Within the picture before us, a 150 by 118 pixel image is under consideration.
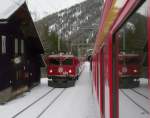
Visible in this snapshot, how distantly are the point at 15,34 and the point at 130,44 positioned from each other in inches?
905

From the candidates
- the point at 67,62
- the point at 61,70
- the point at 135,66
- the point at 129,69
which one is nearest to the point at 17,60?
the point at 61,70

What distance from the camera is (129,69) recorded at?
266 centimetres

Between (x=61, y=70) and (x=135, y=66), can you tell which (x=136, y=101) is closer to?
(x=135, y=66)

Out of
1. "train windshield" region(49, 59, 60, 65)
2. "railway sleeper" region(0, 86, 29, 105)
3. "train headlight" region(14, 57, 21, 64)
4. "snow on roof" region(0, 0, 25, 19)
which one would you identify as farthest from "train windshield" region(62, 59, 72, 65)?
"snow on roof" region(0, 0, 25, 19)

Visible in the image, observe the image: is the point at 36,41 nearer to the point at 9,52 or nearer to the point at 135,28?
the point at 9,52

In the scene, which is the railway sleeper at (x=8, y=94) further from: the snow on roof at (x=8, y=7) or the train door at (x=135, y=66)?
the train door at (x=135, y=66)

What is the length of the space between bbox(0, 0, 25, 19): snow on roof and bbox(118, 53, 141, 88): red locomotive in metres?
18.9

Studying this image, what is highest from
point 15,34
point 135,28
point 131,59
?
point 15,34

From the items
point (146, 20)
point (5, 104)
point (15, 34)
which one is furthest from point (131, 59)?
point (15, 34)

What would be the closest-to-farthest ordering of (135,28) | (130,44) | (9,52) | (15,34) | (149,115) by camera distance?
(149,115) → (135,28) → (130,44) → (9,52) → (15,34)

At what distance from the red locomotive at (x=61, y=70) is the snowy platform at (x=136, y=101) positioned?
28.4m

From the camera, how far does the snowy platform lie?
2.04 metres

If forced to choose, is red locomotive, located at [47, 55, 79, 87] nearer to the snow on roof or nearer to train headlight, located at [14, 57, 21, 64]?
train headlight, located at [14, 57, 21, 64]

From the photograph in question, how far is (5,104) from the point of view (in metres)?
19.8
